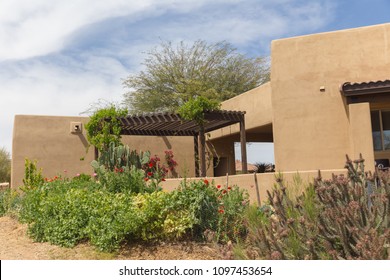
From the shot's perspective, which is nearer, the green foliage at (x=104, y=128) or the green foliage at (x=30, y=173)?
the green foliage at (x=104, y=128)

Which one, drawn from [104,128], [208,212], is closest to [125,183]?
[208,212]

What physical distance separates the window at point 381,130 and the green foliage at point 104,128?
8171 mm

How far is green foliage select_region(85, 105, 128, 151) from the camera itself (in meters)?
14.7

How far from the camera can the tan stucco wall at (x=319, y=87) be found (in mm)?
12578

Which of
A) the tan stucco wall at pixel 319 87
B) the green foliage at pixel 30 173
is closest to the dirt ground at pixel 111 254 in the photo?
the tan stucco wall at pixel 319 87

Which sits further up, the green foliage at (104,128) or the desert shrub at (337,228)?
the green foliage at (104,128)

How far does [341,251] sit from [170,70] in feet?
80.4

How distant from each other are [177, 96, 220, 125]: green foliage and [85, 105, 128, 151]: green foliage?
2242 millimetres

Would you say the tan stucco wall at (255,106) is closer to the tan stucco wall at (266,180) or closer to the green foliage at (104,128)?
the green foliage at (104,128)

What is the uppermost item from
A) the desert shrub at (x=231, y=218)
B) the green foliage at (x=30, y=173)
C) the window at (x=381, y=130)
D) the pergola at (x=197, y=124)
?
the pergola at (x=197, y=124)

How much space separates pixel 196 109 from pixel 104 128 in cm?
320

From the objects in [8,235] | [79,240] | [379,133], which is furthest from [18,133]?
[379,133]

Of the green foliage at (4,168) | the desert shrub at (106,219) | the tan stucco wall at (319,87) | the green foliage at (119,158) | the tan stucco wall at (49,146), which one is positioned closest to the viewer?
the desert shrub at (106,219)
